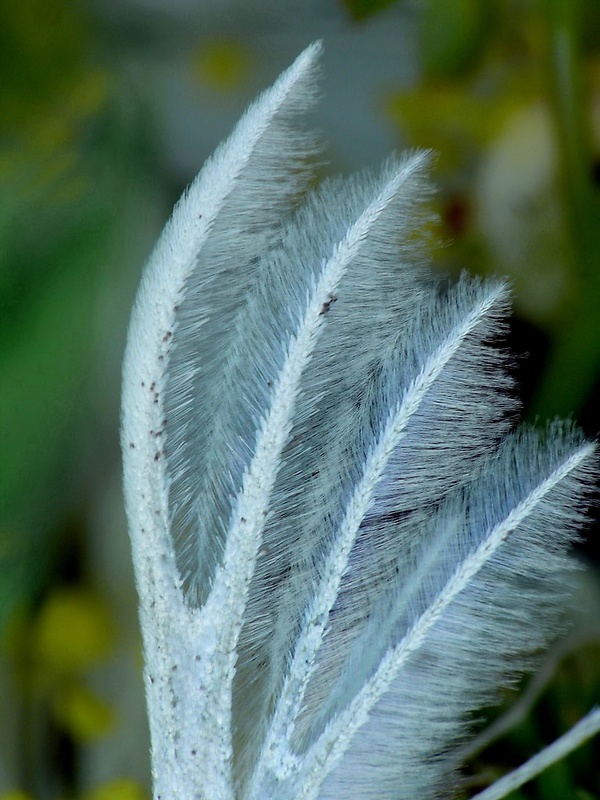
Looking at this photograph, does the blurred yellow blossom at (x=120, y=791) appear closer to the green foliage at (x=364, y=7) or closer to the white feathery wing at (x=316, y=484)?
the white feathery wing at (x=316, y=484)

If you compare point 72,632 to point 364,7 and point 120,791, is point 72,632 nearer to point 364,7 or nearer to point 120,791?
point 120,791

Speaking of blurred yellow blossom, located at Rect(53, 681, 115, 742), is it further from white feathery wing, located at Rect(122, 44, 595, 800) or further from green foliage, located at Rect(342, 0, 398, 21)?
green foliage, located at Rect(342, 0, 398, 21)

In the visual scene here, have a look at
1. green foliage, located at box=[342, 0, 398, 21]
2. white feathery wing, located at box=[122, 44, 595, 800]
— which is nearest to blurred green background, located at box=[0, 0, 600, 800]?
green foliage, located at box=[342, 0, 398, 21]

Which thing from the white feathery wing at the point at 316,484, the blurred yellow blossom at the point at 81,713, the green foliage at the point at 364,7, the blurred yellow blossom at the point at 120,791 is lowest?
the blurred yellow blossom at the point at 120,791

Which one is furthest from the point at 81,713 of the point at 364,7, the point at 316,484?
the point at 364,7

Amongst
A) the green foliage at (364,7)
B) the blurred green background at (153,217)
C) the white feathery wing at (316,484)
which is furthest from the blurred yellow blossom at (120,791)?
the green foliage at (364,7)
